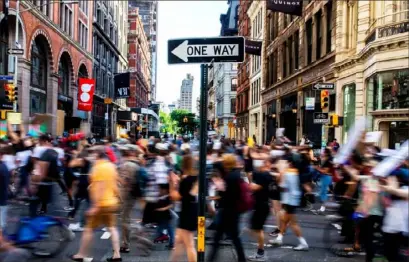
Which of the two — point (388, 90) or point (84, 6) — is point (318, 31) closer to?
point (388, 90)

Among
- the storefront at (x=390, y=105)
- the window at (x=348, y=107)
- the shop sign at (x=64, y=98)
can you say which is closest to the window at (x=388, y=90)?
the storefront at (x=390, y=105)

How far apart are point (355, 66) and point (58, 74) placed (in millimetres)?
24705

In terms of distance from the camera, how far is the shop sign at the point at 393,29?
18.4 metres

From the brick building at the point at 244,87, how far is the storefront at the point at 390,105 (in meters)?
39.0

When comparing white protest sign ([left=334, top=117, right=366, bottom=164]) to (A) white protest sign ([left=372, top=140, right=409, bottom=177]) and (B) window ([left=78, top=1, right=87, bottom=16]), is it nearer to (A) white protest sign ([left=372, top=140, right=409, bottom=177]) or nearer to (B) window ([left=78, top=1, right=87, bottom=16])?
(A) white protest sign ([left=372, top=140, right=409, bottom=177])

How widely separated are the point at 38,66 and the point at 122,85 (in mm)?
13981

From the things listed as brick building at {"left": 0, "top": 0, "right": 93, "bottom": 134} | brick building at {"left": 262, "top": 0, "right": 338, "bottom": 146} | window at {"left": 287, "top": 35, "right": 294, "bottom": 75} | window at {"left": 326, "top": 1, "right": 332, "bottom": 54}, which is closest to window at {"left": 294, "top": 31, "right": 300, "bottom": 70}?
brick building at {"left": 262, "top": 0, "right": 338, "bottom": 146}

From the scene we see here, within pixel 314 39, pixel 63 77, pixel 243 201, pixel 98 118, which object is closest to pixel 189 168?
pixel 243 201

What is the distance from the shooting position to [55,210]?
12266 mm

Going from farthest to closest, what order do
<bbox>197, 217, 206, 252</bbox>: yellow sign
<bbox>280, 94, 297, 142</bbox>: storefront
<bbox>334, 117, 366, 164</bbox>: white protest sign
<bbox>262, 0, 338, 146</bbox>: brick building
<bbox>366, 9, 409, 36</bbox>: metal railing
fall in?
<bbox>280, 94, 297, 142</bbox>: storefront, <bbox>262, 0, 338, 146</bbox>: brick building, <bbox>366, 9, 409, 36</bbox>: metal railing, <bbox>334, 117, 366, 164</bbox>: white protest sign, <bbox>197, 217, 206, 252</bbox>: yellow sign

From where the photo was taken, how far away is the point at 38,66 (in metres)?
34.0

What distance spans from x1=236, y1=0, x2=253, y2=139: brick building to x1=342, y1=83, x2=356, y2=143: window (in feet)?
115

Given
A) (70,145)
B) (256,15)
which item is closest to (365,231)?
(70,145)

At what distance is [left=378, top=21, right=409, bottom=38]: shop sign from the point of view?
60.4 feet
